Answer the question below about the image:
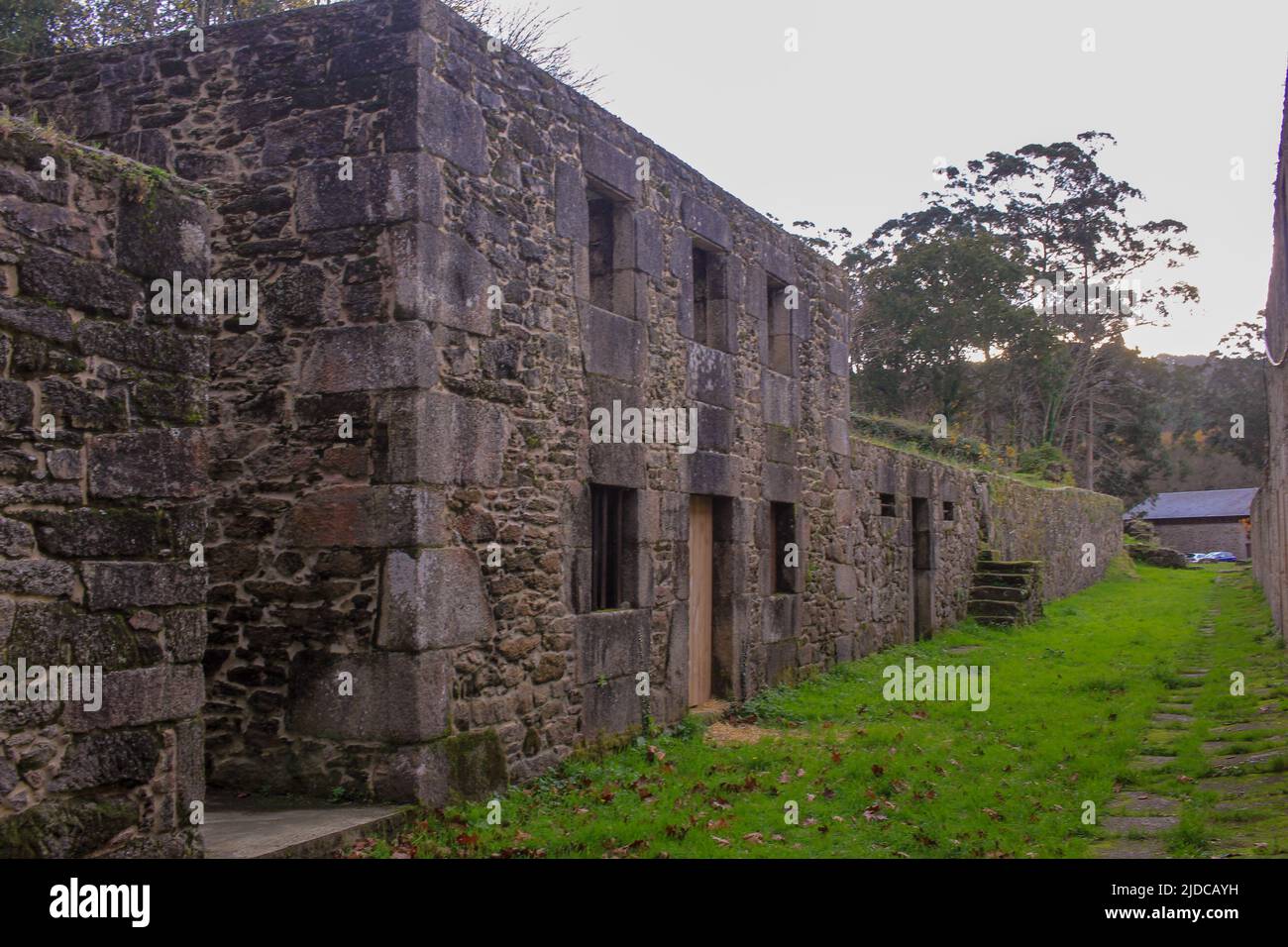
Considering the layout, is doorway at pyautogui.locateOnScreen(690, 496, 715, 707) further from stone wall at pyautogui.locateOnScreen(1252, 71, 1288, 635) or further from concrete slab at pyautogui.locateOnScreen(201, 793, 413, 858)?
stone wall at pyautogui.locateOnScreen(1252, 71, 1288, 635)

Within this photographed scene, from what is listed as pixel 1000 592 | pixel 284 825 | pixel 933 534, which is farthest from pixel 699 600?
pixel 1000 592

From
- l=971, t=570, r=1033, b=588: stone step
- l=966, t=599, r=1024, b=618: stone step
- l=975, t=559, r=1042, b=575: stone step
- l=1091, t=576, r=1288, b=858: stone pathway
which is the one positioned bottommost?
l=1091, t=576, r=1288, b=858: stone pathway

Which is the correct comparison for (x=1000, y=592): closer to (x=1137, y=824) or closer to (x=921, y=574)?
(x=921, y=574)

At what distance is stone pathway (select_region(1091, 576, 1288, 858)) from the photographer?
20.1ft

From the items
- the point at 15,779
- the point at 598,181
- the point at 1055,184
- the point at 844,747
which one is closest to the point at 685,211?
the point at 598,181

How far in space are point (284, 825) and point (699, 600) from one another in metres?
5.41

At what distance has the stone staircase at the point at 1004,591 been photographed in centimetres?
1872

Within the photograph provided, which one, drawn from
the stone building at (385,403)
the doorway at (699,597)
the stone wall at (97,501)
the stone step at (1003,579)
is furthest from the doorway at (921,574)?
the stone wall at (97,501)

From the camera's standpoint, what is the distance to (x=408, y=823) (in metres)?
6.50

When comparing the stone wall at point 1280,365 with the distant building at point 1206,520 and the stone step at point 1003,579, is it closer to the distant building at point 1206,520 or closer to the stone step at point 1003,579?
the stone step at point 1003,579

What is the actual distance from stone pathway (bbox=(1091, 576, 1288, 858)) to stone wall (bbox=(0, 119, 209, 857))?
4.84 meters

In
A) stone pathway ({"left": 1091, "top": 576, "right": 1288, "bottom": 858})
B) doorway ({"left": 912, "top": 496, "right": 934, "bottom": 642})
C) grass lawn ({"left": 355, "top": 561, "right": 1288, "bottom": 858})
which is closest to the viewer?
stone pathway ({"left": 1091, "top": 576, "right": 1288, "bottom": 858})

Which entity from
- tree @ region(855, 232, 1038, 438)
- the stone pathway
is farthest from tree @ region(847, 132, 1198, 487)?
the stone pathway

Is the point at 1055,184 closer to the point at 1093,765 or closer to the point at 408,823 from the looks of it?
the point at 1093,765
